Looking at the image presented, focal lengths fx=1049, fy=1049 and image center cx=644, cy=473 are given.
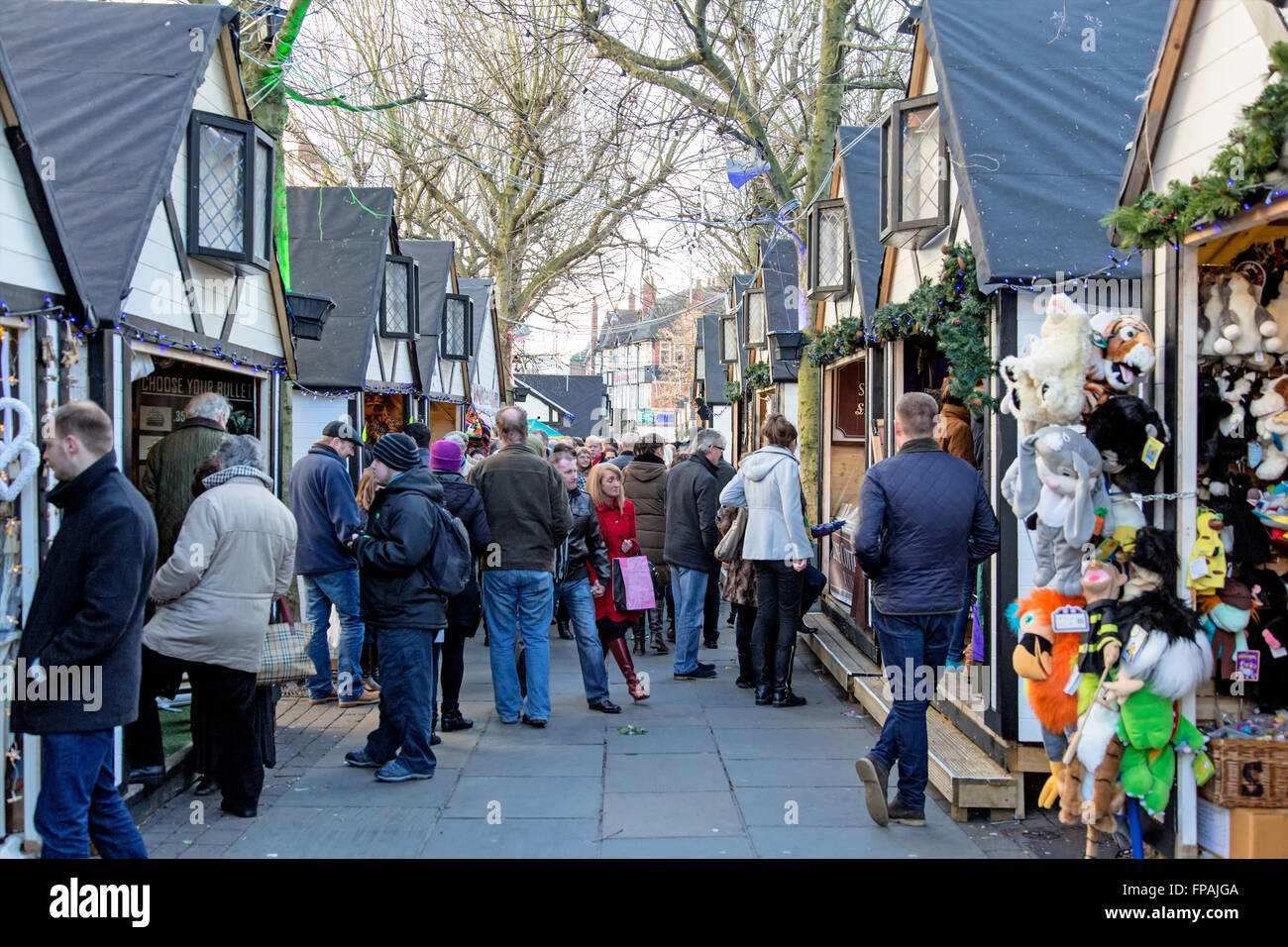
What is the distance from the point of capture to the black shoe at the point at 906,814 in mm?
5180

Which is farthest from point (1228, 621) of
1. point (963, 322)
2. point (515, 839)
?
point (515, 839)

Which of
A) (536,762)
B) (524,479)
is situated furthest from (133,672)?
(524,479)

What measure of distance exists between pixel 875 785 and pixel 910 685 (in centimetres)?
51

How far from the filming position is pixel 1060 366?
4371 millimetres

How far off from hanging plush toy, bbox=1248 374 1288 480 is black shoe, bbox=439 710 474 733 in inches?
195

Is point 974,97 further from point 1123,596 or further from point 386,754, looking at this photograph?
point 386,754

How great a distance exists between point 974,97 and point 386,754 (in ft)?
17.6

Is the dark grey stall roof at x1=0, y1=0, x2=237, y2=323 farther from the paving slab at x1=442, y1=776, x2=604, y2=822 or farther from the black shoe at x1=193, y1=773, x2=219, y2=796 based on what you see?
the paving slab at x1=442, y1=776, x2=604, y2=822

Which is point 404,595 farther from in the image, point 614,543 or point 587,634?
point 614,543

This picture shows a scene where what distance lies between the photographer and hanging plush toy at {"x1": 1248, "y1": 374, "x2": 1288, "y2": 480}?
14.0 ft

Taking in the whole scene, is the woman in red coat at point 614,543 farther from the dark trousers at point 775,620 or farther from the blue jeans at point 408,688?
the blue jeans at point 408,688

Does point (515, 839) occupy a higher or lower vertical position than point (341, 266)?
lower

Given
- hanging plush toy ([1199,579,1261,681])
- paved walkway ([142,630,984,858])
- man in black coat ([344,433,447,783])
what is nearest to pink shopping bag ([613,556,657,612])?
paved walkway ([142,630,984,858])

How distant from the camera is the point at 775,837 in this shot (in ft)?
16.5
